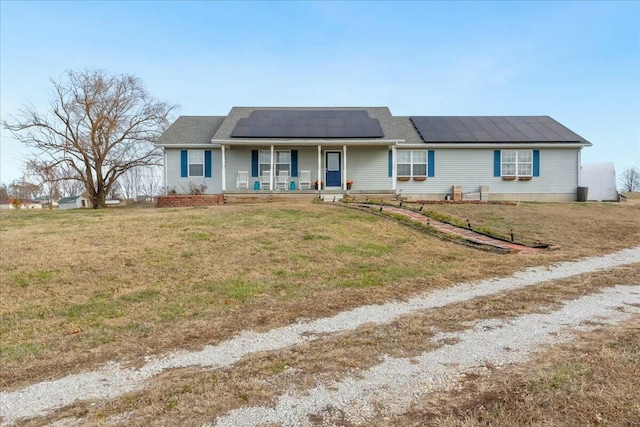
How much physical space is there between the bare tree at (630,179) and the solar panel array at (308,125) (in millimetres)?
57584

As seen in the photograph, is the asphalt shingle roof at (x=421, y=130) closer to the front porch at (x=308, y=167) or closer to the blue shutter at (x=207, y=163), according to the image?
the blue shutter at (x=207, y=163)

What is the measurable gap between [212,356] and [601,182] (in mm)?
23932

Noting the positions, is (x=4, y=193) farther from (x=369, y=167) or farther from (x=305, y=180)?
(x=369, y=167)

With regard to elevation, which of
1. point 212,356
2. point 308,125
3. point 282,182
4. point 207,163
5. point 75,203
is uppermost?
point 308,125

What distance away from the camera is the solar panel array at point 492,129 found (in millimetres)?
18062

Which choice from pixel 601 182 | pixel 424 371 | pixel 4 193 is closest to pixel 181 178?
pixel 424 371

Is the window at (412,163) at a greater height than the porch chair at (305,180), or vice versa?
the window at (412,163)

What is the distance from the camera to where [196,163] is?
17828 mm

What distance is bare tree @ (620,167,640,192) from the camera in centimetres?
5719

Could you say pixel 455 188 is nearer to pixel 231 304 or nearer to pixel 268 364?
pixel 231 304

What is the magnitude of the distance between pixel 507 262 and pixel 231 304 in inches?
207

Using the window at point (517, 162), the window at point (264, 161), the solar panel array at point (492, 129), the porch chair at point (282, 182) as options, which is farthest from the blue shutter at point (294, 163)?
the window at point (517, 162)

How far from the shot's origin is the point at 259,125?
18031 millimetres

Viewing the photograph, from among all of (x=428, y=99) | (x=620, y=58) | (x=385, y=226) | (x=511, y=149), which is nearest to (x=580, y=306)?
(x=385, y=226)
